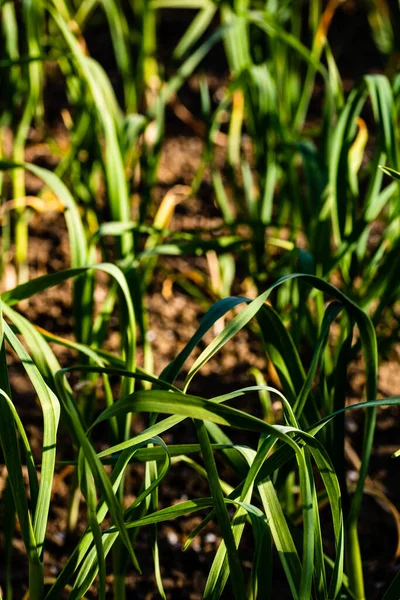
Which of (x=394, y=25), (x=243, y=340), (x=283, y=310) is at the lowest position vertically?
(x=243, y=340)

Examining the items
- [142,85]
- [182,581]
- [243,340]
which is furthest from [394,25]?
[182,581]

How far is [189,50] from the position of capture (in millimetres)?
2186

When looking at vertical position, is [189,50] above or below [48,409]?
above

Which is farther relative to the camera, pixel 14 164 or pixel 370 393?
pixel 14 164

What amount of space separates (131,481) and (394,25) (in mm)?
1542

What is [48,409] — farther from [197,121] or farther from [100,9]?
[100,9]

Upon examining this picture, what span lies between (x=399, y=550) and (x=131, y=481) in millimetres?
415

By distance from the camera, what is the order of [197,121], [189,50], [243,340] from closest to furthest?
[243,340]
[197,121]
[189,50]

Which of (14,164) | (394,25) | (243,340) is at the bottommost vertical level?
(243,340)

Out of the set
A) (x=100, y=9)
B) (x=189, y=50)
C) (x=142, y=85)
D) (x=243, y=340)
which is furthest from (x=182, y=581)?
(x=100, y=9)

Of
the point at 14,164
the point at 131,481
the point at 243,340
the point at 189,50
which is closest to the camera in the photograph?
the point at 14,164

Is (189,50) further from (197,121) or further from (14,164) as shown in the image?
(14,164)

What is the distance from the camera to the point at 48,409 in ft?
2.31

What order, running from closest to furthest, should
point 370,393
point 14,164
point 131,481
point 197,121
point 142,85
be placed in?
point 370,393, point 14,164, point 131,481, point 142,85, point 197,121
